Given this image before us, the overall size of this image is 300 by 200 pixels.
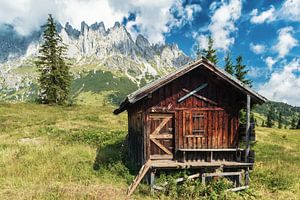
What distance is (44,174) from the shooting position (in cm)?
1520

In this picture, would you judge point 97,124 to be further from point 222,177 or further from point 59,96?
point 222,177

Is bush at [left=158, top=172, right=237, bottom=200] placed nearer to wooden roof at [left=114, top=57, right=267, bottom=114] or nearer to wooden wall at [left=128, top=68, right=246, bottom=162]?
wooden wall at [left=128, top=68, right=246, bottom=162]

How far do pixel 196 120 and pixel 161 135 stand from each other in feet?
6.40

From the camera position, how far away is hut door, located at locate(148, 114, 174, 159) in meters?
15.6

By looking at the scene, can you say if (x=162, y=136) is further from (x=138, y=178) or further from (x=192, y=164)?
(x=138, y=178)

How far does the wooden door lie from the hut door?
0.70 metres

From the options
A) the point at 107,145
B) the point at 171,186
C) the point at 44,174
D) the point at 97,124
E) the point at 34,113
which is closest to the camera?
the point at 171,186

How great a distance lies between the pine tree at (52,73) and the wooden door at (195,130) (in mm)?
38032

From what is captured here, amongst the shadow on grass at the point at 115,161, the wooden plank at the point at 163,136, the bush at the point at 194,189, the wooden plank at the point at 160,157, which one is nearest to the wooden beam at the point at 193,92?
the wooden plank at the point at 163,136

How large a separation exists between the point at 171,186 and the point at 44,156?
863 centimetres

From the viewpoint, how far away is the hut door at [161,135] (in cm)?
1562

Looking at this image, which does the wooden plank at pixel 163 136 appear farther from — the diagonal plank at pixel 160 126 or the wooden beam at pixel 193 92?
the wooden beam at pixel 193 92

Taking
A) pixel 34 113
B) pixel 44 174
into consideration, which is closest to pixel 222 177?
pixel 44 174

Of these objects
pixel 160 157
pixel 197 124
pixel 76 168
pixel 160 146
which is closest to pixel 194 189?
pixel 160 157
